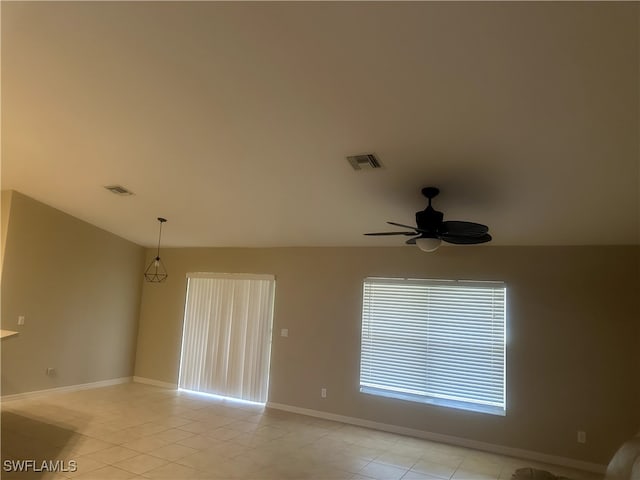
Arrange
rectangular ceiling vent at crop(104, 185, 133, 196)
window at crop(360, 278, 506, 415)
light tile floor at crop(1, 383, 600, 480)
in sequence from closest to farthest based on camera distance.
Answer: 1. light tile floor at crop(1, 383, 600, 480)
2. window at crop(360, 278, 506, 415)
3. rectangular ceiling vent at crop(104, 185, 133, 196)

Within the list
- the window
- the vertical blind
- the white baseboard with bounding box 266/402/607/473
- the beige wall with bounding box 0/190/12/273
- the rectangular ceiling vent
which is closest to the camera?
the white baseboard with bounding box 266/402/607/473

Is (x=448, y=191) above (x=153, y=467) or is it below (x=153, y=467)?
above

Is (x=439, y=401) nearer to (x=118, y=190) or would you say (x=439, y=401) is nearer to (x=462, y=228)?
Answer: (x=462, y=228)

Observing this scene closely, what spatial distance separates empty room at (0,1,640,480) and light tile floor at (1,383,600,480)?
0.13 ft

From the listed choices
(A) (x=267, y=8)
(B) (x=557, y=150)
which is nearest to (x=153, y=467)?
(A) (x=267, y=8)

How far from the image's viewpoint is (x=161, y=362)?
24.0ft

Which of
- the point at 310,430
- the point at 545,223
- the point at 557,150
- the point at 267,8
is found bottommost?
the point at 310,430

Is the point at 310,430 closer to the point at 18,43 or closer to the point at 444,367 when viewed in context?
the point at 444,367

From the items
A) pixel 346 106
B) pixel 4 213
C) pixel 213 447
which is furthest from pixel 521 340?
pixel 4 213

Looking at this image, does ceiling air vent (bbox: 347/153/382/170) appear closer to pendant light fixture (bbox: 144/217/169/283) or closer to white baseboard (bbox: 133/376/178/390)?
pendant light fixture (bbox: 144/217/169/283)

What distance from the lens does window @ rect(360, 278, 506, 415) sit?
4926 millimetres

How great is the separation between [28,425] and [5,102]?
11.6 ft

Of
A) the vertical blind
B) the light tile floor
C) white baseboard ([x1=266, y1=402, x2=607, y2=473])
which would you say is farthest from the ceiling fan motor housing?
the vertical blind

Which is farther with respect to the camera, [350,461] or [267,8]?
[350,461]
